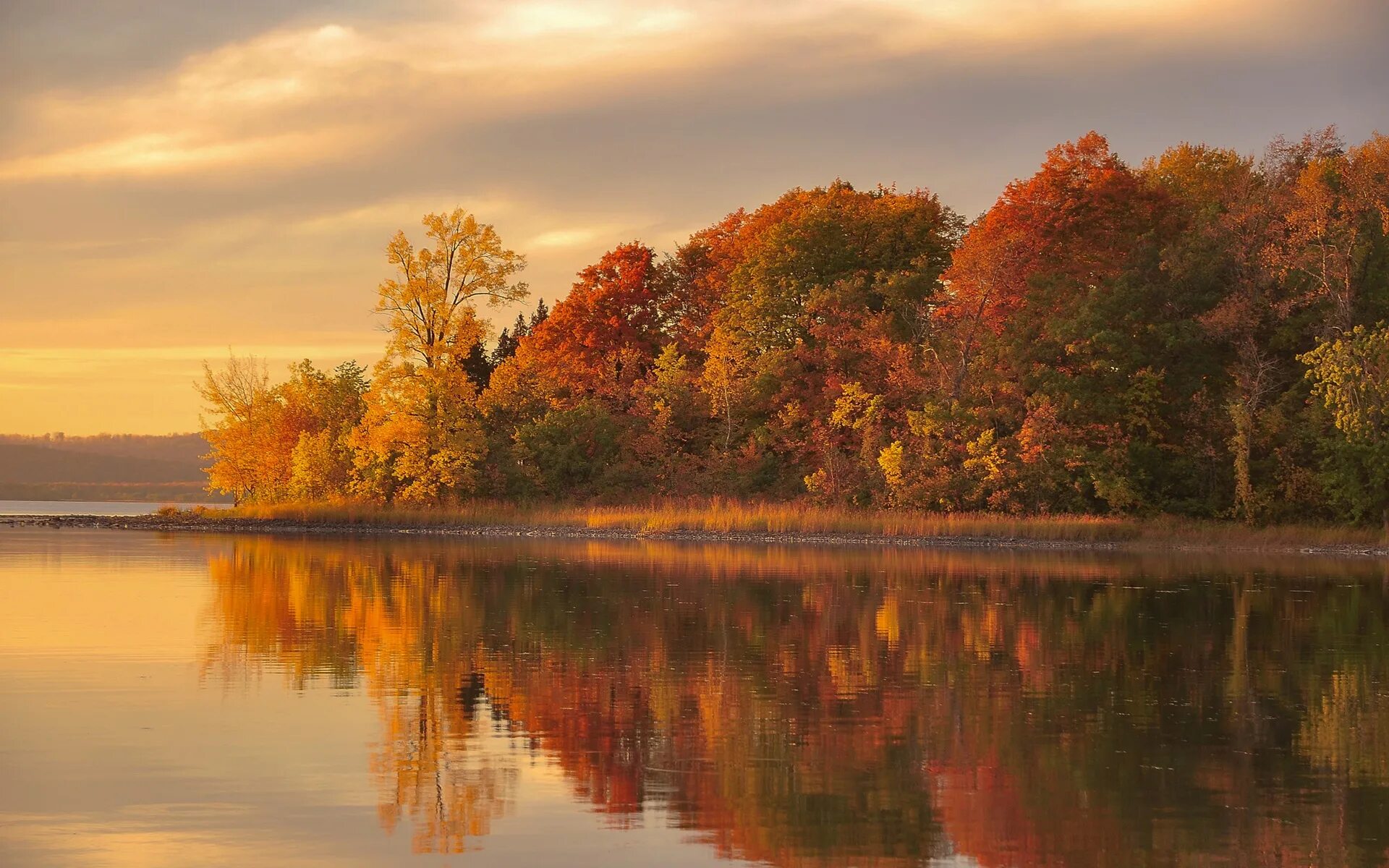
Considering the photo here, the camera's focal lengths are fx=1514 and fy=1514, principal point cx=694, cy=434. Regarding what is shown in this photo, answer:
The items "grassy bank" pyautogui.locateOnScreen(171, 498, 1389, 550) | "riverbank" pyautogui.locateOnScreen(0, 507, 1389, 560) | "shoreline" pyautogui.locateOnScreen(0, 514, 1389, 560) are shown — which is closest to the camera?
"shoreline" pyautogui.locateOnScreen(0, 514, 1389, 560)

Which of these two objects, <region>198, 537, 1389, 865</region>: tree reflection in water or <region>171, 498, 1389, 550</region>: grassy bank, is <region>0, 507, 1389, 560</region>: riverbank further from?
<region>198, 537, 1389, 865</region>: tree reflection in water

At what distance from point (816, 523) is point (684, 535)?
5.54 meters

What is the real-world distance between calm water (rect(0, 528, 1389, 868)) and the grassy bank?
25213 mm

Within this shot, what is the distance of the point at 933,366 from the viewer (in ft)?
223

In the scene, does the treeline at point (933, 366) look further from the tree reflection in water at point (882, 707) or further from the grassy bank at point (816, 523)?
the tree reflection in water at point (882, 707)

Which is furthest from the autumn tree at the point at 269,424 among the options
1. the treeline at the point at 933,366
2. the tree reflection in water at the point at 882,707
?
the tree reflection in water at the point at 882,707

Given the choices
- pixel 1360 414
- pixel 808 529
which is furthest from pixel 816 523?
pixel 1360 414

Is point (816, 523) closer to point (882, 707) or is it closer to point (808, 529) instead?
point (808, 529)

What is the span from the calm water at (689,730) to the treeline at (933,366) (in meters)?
29.9

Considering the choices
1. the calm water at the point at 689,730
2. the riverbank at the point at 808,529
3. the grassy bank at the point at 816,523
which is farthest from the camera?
the grassy bank at the point at 816,523

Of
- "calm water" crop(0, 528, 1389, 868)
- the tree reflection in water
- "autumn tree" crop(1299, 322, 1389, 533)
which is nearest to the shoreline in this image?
"autumn tree" crop(1299, 322, 1389, 533)

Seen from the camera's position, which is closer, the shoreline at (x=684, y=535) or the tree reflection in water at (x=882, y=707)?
the tree reflection in water at (x=882, y=707)

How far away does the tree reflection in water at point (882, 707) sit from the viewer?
1134 centimetres

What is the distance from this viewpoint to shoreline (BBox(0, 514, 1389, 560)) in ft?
177
